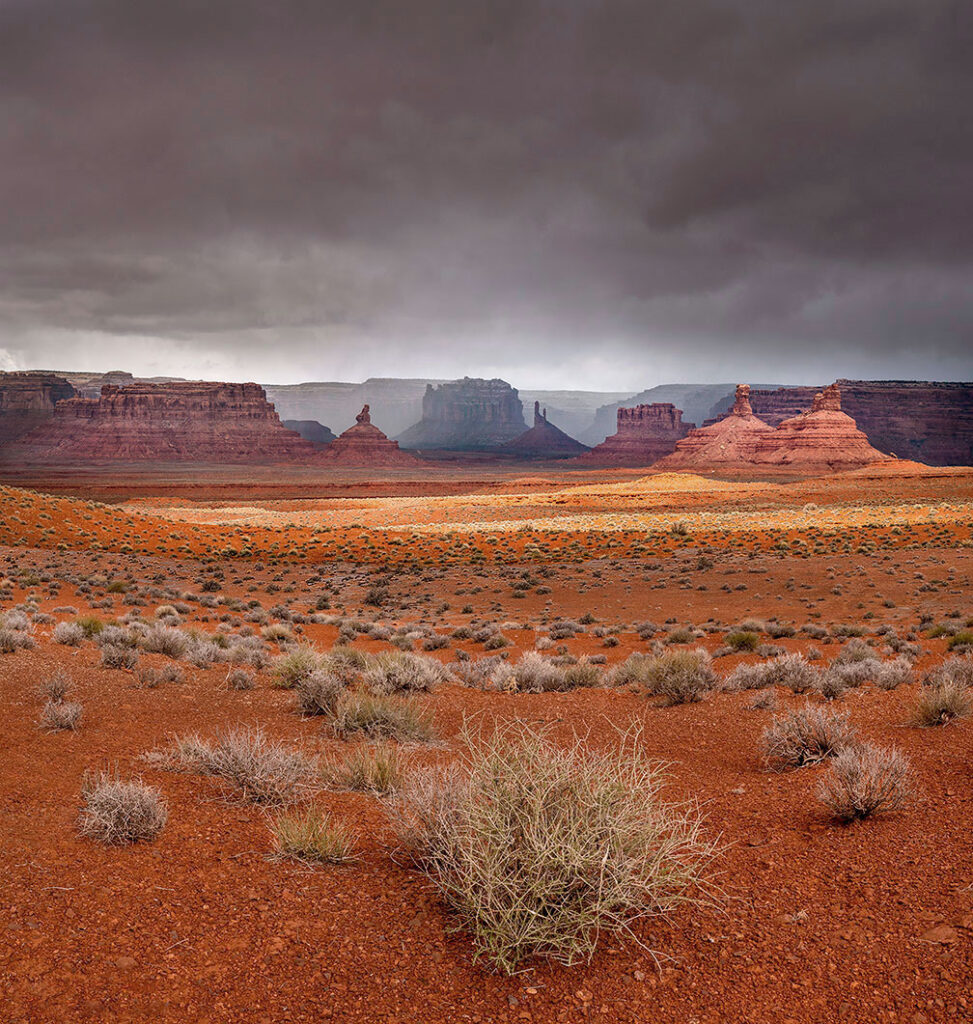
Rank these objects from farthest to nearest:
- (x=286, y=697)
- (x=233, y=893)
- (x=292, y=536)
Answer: (x=292, y=536), (x=286, y=697), (x=233, y=893)

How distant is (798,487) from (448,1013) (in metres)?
78.5

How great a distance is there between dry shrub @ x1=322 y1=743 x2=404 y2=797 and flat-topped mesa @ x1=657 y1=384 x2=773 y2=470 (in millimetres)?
130351

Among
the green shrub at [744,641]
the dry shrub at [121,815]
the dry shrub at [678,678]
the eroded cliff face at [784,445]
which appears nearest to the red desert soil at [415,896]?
the dry shrub at [121,815]

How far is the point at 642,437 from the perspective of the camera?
640 ft

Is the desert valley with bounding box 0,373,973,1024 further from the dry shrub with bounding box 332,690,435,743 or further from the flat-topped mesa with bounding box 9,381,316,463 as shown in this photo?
the flat-topped mesa with bounding box 9,381,316,463

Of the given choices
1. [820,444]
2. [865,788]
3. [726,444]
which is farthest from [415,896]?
[726,444]

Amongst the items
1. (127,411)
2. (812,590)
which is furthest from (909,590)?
(127,411)

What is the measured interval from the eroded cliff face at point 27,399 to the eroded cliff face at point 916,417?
601 ft

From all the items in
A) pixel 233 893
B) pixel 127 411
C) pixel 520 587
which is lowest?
pixel 520 587

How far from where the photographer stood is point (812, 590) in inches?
848

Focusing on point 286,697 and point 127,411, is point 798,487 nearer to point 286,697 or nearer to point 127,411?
point 286,697

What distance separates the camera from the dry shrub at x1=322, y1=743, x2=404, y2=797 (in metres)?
5.75

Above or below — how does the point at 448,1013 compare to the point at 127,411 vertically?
below

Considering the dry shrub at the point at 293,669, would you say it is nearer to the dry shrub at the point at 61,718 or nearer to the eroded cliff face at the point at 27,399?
the dry shrub at the point at 61,718
